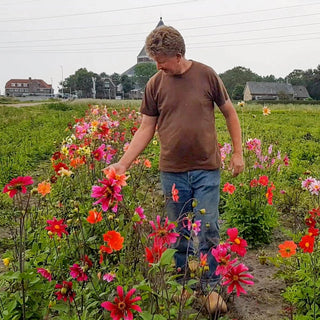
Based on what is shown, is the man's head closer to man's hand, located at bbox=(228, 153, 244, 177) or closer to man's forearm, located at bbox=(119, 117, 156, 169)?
man's forearm, located at bbox=(119, 117, 156, 169)

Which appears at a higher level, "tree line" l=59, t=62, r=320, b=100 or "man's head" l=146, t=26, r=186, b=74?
"tree line" l=59, t=62, r=320, b=100

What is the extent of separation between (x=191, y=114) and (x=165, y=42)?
467 mm

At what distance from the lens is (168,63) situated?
259cm

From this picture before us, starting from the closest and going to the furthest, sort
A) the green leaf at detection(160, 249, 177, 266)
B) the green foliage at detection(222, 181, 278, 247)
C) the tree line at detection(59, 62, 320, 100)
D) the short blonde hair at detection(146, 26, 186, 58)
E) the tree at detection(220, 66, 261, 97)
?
the green leaf at detection(160, 249, 177, 266), the short blonde hair at detection(146, 26, 186, 58), the green foliage at detection(222, 181, 278, 247), the tree line at detection(59, 62, 320, 100), the tree at detection(220, 66, 261, 97)

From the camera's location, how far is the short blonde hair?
2.50 m

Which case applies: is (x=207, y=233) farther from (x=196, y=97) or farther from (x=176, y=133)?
(x=196, y=97)

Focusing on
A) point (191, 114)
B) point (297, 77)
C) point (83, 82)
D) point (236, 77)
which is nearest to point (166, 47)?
point (191, 114)

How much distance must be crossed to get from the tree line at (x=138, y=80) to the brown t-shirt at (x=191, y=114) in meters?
72.0

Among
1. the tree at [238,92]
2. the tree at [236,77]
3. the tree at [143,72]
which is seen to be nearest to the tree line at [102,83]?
the tree at [143,72]

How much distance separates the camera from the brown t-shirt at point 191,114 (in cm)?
272

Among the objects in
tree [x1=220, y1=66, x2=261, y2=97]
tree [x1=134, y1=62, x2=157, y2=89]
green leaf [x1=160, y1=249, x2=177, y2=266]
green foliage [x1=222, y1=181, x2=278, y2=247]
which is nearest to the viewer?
green leaf [x1=160, y1=249, x2=177, y2=266]

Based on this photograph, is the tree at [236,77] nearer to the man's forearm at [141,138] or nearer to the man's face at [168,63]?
the man's forearm at [141,138]

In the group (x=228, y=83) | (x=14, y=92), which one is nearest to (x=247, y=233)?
(x=228, y=83)

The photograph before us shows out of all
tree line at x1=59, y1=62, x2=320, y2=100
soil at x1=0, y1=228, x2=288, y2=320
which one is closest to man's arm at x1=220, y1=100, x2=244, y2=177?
soil at x1=0, y1=228, x2=288, y2=320
